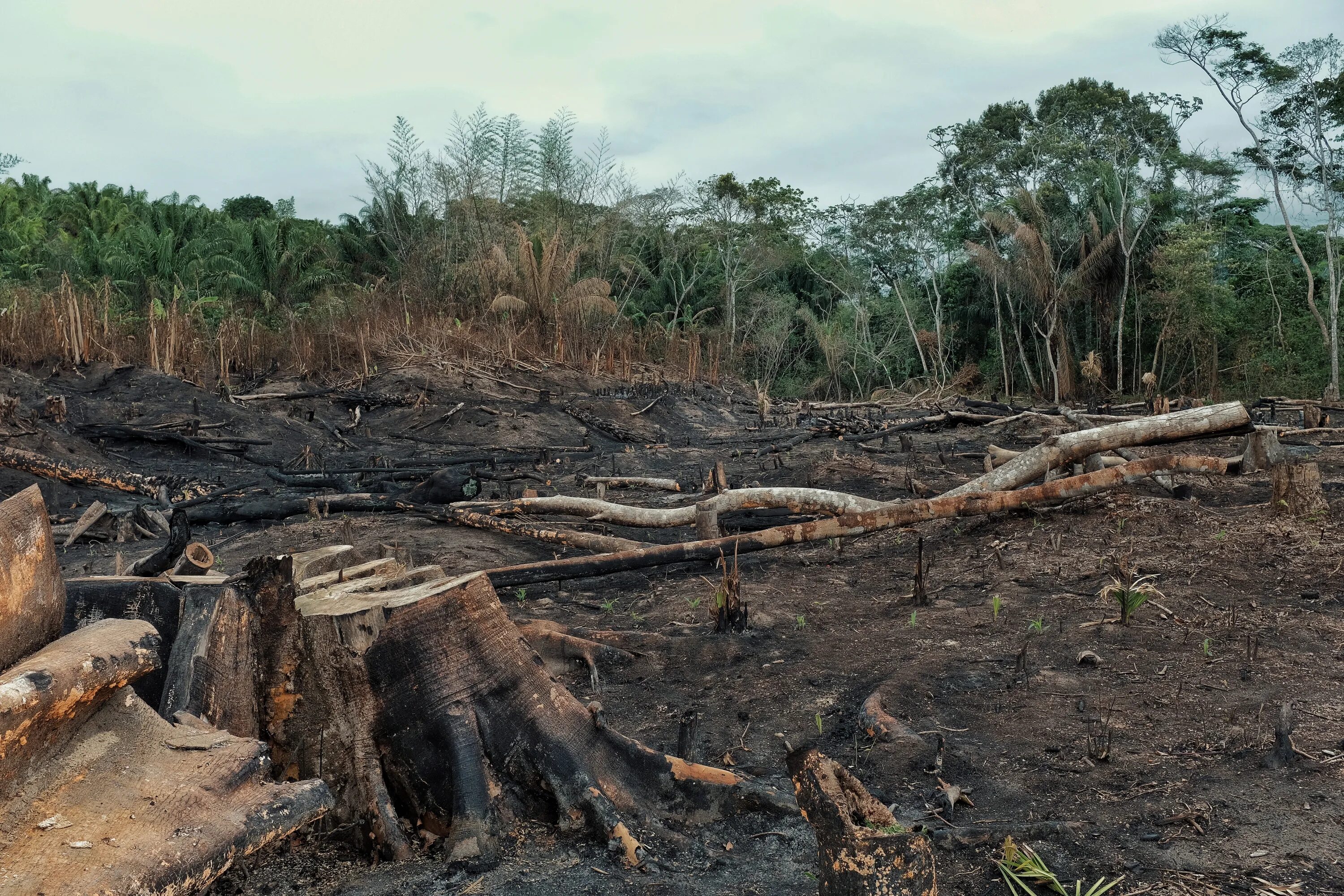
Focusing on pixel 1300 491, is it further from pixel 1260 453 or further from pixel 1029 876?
pixel 1029 876

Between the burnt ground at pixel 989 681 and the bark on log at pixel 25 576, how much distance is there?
0.99 metres

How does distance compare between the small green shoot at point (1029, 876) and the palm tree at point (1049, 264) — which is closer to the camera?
the small green shoot at point (1029, 876)

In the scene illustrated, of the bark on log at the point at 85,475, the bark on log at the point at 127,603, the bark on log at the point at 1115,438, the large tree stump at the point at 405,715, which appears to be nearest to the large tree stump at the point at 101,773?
the large tree stump at the point at 405,715

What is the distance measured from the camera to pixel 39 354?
48.7ft

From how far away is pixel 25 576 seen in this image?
6.33ft

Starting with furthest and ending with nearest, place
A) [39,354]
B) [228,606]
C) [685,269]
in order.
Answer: [685,269] < [39,354] < [228,606]

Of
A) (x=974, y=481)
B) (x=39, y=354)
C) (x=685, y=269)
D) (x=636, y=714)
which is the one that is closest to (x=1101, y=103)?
(x=685, y=269)

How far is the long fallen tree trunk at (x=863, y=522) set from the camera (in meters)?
5.70

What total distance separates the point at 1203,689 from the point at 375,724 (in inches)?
128

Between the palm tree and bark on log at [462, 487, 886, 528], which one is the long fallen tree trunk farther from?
the palm tree

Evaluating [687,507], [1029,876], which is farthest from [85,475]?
[1029,876]

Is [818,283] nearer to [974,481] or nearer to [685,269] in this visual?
[685,269]

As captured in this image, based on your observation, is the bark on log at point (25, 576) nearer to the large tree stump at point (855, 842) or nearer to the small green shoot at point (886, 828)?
the large tree stump at point (855, 842)

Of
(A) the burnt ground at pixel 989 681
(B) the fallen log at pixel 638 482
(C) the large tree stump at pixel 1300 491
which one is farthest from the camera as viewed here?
(B) the fallen log at pixel 638 482
